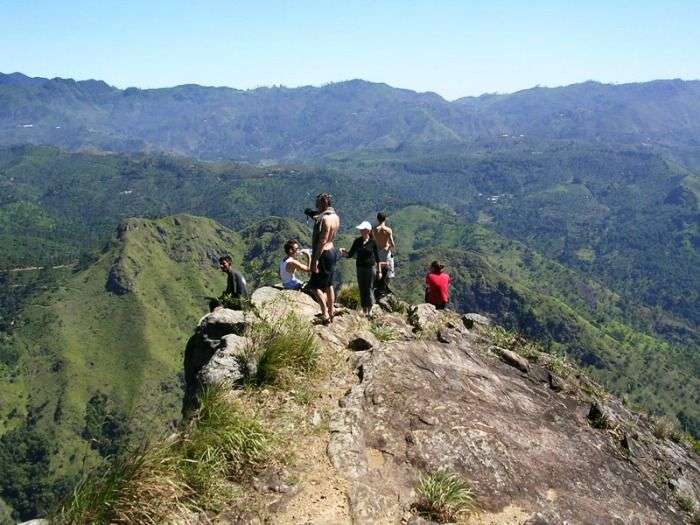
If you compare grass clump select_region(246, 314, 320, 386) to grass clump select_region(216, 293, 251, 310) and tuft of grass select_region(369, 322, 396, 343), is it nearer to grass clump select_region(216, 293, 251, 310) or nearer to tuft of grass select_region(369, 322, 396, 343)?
grass clump select_region(216, 293, 251, 310)

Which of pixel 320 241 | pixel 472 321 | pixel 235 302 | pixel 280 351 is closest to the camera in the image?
pixel 280 351

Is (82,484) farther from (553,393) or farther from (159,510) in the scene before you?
A: (553,393)

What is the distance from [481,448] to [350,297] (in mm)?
9796

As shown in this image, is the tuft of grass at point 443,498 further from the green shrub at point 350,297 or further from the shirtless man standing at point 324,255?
the green shrub at point 350,297

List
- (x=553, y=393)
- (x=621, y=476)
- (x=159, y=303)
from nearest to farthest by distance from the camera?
(x=621, y=476)
(x=553, y=393)
(x=159, y=303)

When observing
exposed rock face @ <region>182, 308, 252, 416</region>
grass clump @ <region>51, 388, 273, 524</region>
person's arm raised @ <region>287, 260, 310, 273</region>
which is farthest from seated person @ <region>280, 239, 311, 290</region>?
grass clump @ <region>51, 388, 273, 524</region>

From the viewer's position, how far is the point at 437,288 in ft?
66.6

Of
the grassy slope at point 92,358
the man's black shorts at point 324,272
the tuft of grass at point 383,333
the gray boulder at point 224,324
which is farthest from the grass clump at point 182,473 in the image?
the grassy slope at point 92,358

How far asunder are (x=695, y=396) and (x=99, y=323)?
724 feet

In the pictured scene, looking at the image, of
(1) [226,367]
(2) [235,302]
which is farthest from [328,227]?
(1) [226,367]

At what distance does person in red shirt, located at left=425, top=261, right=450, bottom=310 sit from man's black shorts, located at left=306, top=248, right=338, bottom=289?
6949 millimetres

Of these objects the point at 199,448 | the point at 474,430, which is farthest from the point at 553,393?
the point at 199,448

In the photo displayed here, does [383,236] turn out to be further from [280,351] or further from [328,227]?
[280,351]

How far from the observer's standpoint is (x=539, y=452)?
1029 centimetres
